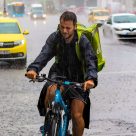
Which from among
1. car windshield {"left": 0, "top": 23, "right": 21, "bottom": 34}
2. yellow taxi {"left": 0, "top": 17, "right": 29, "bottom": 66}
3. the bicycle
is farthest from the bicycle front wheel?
car windshield {"left": 0, "top": 23, "right": 21, "bottom": 34}

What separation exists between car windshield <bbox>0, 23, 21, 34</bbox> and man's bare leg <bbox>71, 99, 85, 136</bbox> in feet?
44.7

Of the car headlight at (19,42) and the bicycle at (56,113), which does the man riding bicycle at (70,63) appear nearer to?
the bicycle at (56,113)

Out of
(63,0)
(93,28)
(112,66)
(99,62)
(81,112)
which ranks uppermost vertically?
(93,28)

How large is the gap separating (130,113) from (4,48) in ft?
29.6

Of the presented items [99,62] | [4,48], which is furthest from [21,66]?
[99,62]

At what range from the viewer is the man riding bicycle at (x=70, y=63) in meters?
5.65

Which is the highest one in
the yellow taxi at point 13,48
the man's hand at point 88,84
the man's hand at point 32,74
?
the man's hand at point 32,74

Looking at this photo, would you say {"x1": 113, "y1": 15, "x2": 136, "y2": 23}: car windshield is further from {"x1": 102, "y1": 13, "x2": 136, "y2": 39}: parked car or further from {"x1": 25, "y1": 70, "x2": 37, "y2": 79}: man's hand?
{"x1": 25, "y1": 70, "x2": 37, "y2": 79}: man's hand

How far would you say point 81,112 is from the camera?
5.79 meters

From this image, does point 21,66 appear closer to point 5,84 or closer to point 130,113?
point 5,84

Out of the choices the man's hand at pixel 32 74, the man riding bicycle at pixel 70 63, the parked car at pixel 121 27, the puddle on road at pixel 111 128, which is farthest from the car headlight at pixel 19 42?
the man's hand at pixel 32 74

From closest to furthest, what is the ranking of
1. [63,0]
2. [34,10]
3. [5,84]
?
[5,84], [34,10], [63,0]

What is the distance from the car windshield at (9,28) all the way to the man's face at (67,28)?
13640 millimetres

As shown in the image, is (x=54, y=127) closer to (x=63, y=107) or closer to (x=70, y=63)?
(x=63, y=107)
